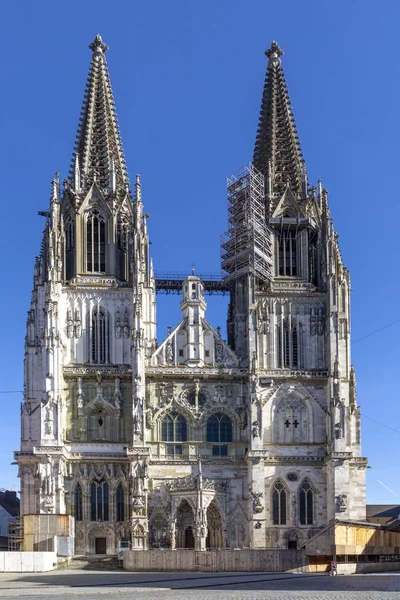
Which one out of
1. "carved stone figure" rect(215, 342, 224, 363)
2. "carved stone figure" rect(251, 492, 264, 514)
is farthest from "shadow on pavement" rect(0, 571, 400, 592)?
"carved stone figure" rect(215, 342, 224, 363)

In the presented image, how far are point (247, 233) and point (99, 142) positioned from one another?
1533 centimetres

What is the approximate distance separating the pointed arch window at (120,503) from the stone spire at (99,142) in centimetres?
2505

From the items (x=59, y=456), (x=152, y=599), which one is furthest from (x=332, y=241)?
(x=152, y=599)

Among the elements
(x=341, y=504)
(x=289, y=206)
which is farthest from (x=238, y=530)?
(x=289, y=206)

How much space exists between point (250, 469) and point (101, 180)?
27.9 metres

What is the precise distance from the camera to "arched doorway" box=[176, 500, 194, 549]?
9056cm

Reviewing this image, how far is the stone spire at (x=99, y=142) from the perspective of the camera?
98812mm

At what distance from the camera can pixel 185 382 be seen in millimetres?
94250

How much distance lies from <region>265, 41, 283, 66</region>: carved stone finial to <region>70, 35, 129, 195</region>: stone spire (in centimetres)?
1513

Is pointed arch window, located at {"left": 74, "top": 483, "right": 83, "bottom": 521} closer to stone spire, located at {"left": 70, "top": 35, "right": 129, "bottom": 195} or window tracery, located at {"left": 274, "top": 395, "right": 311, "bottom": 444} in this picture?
window tracery, located at {"left": 274, "top": 395, "right": 311, "bottom": 444}

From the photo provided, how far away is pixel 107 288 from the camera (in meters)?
95.2

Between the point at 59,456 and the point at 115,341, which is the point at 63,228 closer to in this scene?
the point at 115,341

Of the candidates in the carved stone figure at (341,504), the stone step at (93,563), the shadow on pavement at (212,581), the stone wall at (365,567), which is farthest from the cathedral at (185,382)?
the shadow on pavement at (212,581)

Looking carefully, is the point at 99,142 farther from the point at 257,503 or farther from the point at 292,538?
the point at 292,538
